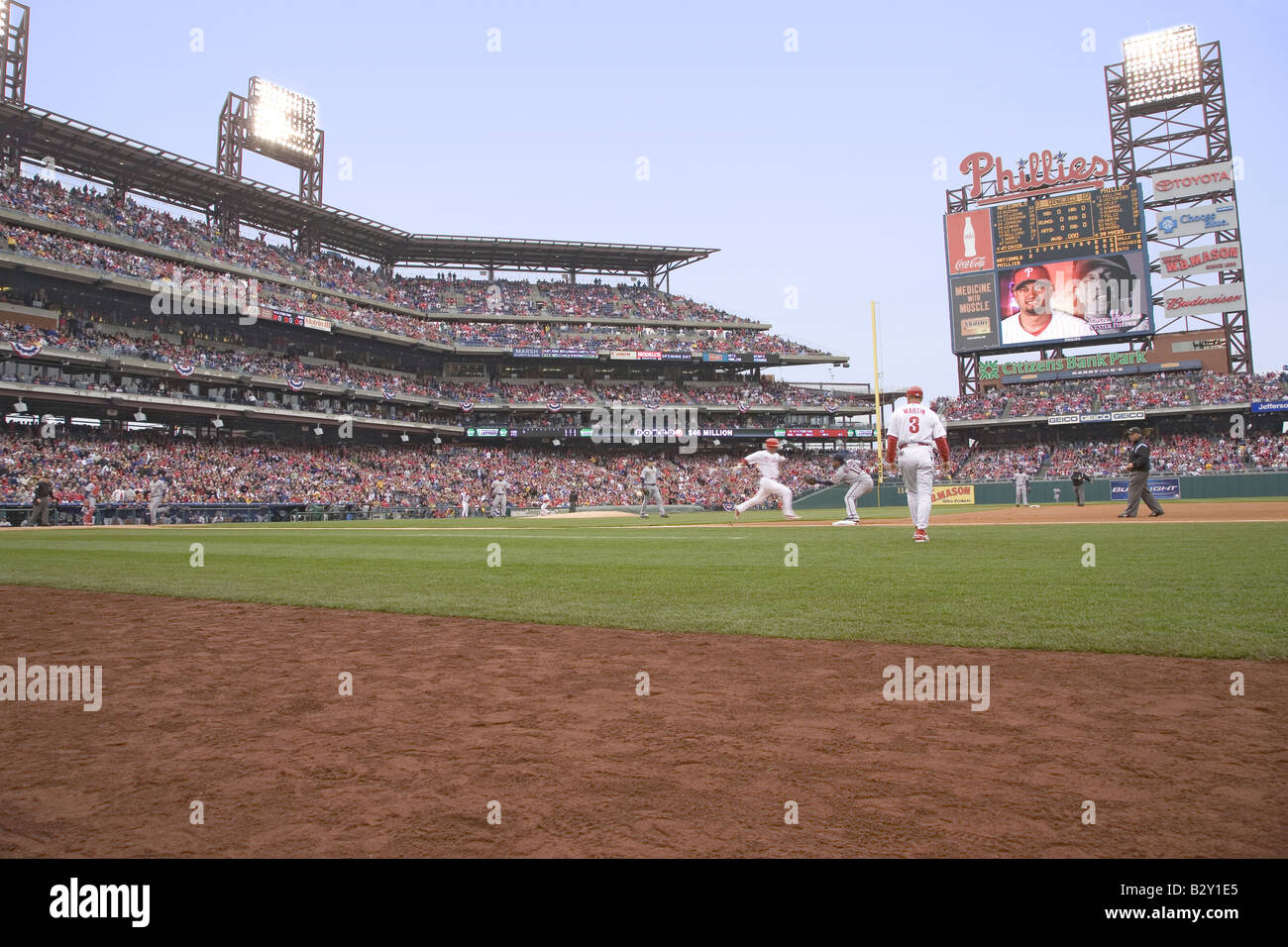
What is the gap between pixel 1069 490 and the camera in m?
40.1

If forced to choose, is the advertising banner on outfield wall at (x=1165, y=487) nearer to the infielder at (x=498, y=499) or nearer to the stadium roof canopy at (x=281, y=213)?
the infielder at (x=498, y=499)

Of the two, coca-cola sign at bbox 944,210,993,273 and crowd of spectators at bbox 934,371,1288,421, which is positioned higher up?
coca-cola sign at bbox 944,210,993,273

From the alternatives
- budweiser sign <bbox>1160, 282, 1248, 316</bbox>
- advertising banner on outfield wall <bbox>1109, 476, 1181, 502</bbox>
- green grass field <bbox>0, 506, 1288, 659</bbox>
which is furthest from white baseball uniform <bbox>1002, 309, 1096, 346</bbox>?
green grass field <bbox>0, 506, 1288, 659</bbox>

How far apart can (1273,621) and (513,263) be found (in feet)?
209

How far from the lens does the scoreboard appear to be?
47.4m

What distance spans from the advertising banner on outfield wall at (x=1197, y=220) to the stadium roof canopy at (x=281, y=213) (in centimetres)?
3046

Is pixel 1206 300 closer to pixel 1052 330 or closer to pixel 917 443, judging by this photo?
pixel 1052 330

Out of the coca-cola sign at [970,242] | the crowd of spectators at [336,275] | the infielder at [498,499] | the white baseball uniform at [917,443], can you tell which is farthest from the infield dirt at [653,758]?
the coca-cola sign at [970,242]

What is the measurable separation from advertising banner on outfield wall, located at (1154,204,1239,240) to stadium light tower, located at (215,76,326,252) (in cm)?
5423

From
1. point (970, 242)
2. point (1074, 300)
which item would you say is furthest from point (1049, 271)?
point (970, 242)

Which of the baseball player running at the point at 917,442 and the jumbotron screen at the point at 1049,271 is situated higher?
the jumbotron screen at the point at 1049,271

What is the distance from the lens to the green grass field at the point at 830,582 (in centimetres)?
495

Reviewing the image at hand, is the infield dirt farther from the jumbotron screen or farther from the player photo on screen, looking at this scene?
the jumbotron screen
